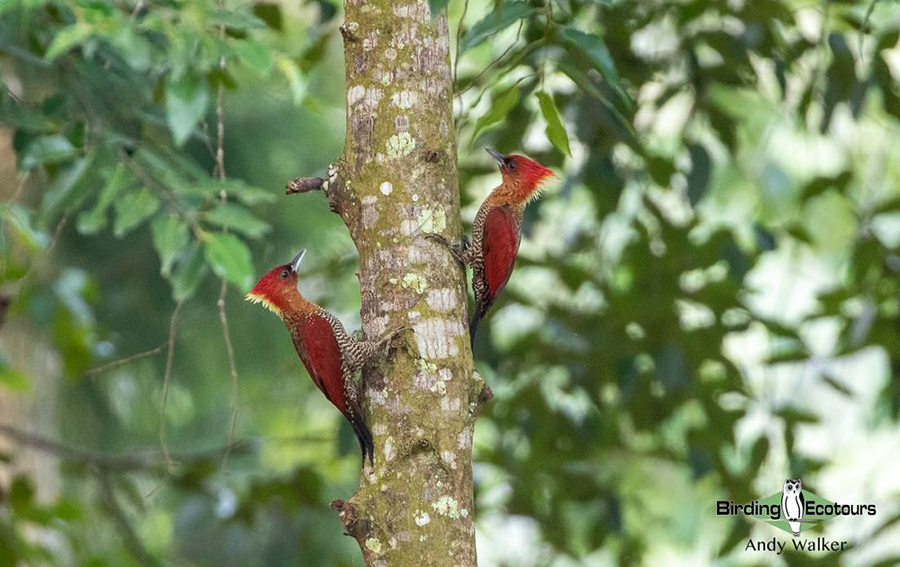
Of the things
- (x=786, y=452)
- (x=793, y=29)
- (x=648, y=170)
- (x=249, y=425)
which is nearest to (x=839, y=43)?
(x=793, y=29)

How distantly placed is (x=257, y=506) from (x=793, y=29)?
266 cm

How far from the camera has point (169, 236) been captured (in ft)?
8.98

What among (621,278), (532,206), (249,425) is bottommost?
(532,206)

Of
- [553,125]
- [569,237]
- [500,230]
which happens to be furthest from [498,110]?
[569,237]

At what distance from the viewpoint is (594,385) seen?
3.77 meters

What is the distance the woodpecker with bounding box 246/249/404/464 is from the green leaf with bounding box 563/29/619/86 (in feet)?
2.34

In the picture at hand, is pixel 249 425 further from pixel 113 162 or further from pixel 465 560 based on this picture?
pixel 465 560

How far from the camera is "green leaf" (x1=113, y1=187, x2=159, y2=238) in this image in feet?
9.02

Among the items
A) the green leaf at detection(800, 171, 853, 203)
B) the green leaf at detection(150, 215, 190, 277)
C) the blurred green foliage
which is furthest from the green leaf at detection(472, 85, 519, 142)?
the green leaf at detection(800, 171, 853, 203)

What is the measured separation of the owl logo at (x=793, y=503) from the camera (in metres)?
3.35

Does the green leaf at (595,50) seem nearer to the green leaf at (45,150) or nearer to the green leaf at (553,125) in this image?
the green leaf at (553,125)

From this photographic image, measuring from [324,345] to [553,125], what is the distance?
0.82 meters

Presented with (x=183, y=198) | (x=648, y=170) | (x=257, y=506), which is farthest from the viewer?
(x=257, y=506)

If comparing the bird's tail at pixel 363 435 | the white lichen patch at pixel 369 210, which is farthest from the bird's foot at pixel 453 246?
the bird's tail at pixel 363 435
